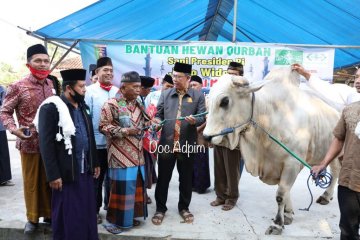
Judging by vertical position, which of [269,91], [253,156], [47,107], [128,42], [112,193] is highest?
[128,42]

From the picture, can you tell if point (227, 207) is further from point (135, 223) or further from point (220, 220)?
point (135, 223)

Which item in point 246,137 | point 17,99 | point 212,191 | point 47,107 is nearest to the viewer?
point 47,107

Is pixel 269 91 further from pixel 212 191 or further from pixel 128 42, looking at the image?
pixel 128 42

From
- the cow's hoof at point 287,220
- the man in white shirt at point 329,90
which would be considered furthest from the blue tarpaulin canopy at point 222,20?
the cow's hoof at point 287,220

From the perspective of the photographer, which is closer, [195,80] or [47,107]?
[47,107]

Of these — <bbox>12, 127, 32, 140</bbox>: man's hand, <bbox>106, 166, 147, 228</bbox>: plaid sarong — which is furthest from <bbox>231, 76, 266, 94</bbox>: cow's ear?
<bbox>12, 127, 32, 140</bbox>: man's hand

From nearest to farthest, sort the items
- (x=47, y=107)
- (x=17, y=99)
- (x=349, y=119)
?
(x=349, y=119)
(x=47, y=107)
(x=17, y=99)

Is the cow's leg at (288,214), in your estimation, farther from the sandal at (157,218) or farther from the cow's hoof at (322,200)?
the sandal at (157,218)

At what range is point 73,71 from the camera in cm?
290

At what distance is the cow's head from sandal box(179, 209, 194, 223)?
100 centimetres

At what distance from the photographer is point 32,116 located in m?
3.31

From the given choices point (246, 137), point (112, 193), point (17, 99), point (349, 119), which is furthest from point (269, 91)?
point (17, 99)

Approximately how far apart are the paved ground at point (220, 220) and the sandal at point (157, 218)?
0.05 metres

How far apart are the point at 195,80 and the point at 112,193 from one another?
2352 mm
